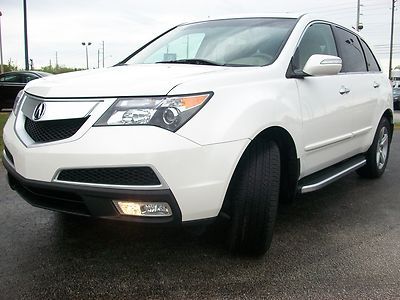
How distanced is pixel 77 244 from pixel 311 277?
64.7 inches

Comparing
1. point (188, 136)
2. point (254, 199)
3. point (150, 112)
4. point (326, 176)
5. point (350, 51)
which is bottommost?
point (326, 176)

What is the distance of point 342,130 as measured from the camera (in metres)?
4.21

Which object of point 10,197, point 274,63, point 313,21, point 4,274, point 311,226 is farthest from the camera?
point 10,197

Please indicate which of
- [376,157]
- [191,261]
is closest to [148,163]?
[191,261]

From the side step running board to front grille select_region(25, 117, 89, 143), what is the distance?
1.77 meters

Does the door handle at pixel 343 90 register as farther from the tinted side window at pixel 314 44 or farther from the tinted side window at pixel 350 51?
the tinted side window at pixel 314 44

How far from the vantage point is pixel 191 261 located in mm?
3129

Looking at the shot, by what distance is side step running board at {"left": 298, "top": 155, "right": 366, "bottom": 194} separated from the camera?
3642 mm

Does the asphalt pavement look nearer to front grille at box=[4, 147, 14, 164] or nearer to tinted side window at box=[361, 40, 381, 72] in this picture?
front grille at box=[4, 147, 14, 164]

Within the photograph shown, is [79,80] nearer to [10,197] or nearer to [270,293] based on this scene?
[270,293]

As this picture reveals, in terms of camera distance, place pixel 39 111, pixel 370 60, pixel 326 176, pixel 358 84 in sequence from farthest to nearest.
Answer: pixel 370 60, pixel 358 84, pixel 326 176, pixel 39 111

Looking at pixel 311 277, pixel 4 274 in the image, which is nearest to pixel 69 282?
pixel 4 274

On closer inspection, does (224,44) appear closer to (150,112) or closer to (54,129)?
(150,112)

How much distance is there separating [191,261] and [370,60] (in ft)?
11.4
